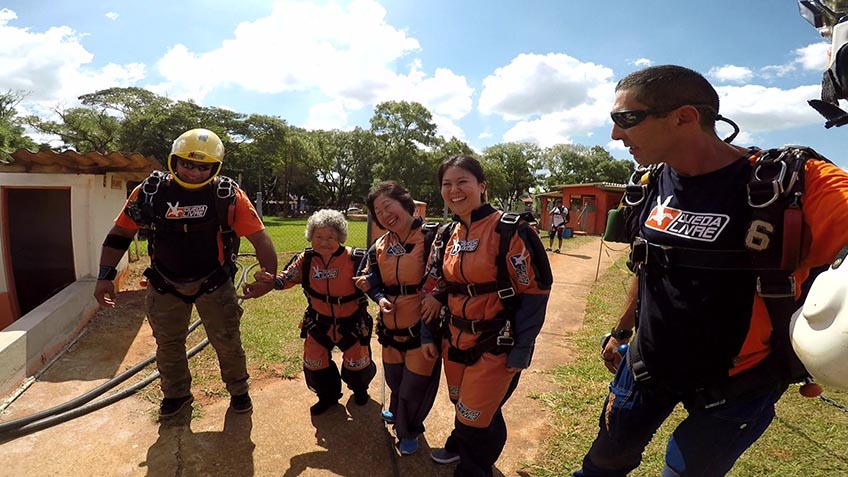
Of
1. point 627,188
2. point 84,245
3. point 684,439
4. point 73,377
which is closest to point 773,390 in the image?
point 684,439

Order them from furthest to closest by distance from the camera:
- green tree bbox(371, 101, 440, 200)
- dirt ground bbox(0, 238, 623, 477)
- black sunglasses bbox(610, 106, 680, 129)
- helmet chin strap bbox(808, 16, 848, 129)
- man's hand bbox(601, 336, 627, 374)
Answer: green tree bbox(371, 101, 440, 200)
dirt ground bbox(0, 238, 623, 477)
man's hand bbox(601, 336, 627, 374)
black sunglasses bbox(610, 106, 680, 129)
helmet chin strap bbox(808, 16, 848, 129)

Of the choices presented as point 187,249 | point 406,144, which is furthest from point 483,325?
point 406,144

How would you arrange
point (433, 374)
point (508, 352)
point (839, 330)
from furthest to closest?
point (433, 374) → point (508, 352) → point (839, 330)

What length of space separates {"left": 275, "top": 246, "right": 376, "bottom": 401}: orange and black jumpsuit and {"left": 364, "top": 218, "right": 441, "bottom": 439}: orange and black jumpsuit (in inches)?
16.5

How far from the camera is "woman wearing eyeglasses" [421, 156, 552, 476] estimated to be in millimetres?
2322

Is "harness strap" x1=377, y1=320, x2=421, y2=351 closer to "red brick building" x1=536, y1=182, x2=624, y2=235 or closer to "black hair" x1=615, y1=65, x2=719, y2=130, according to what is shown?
"black hair" x1=615, y1=65, x2=719, y2=130

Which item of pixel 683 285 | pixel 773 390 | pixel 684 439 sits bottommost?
pixel 684 439

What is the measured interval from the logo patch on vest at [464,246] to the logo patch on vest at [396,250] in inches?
20.3

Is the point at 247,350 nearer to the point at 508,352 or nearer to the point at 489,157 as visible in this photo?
the point at 508,352

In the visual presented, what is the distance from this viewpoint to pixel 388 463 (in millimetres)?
2908

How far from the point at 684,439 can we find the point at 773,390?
1.20 ft

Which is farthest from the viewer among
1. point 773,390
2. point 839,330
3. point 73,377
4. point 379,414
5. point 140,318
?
point 140,318

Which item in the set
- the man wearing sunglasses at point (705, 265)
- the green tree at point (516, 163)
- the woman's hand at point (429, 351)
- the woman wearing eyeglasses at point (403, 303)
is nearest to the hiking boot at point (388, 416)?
the woman wearing eyeglasses at point (403, 303)

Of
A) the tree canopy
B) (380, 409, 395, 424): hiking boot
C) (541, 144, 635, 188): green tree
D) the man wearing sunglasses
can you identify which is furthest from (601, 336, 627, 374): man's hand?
(541, 144, 635, 188): green tree
